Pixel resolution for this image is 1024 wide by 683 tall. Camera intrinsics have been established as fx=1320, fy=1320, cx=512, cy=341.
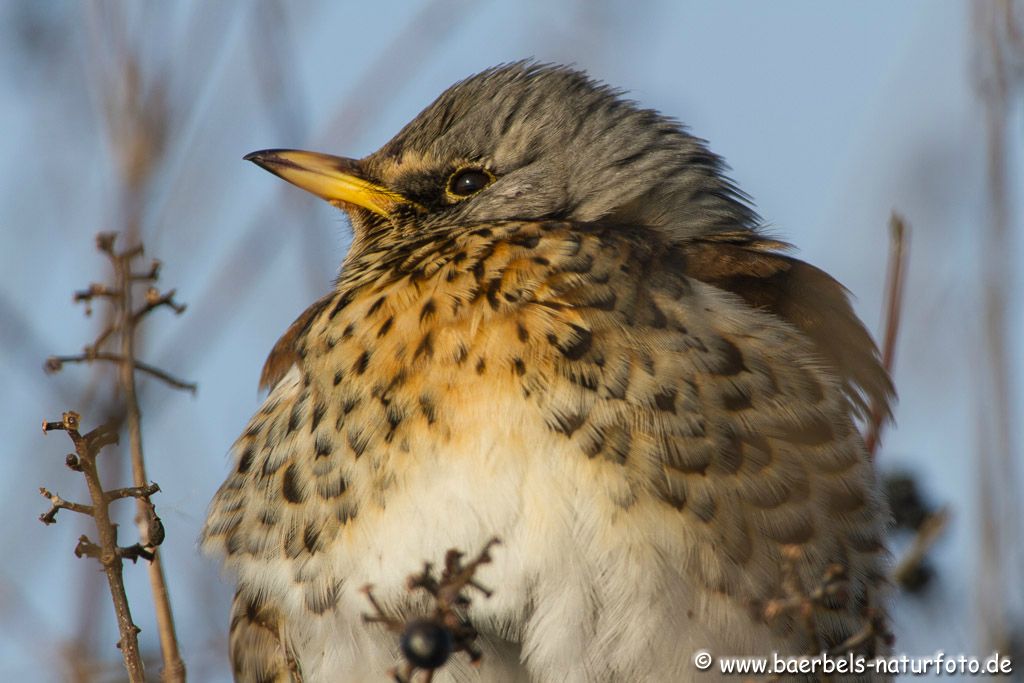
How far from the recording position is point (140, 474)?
7.41 feet

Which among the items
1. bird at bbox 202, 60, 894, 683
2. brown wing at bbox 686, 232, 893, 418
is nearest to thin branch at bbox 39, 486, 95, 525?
bird at bbox 202, 60, 894, 683

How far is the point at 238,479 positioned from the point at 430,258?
737mm

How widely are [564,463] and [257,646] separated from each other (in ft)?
3.16

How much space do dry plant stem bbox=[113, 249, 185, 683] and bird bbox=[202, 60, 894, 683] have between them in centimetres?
66

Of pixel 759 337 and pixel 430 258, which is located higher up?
pixel 430 258

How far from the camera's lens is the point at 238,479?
3.30m

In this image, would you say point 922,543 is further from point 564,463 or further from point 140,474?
point 140,474

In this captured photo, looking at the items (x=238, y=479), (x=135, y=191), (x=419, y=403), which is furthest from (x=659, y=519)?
(x=135, y=191)

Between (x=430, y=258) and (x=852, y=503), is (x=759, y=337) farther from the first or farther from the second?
(x=430, y=258)

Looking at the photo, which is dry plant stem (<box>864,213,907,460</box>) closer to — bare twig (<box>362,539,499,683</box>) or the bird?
the bird

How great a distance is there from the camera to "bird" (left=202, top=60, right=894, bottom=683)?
2832 millimetres

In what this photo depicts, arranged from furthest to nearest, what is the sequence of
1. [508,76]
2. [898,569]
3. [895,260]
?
1. [508,76]
2. [898,569]
3. [895,260]

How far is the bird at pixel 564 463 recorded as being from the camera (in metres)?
2.83

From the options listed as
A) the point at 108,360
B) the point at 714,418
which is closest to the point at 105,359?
the point at 108,360
